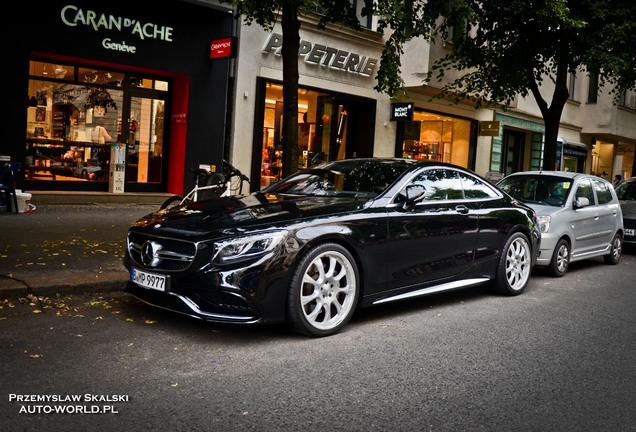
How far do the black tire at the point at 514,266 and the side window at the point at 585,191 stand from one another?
113 inches

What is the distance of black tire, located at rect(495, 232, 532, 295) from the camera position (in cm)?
726

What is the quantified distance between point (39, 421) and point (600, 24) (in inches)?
563

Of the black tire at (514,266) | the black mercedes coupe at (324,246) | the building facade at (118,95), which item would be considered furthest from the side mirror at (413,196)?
the building facade at (118,95)

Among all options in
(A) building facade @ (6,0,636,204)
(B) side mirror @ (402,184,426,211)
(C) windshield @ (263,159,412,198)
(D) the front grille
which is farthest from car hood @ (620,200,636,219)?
(D) the front grille

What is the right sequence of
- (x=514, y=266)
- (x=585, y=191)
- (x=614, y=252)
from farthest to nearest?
(x=614, y=252), (x=585, y=191), (x=514, y=266)

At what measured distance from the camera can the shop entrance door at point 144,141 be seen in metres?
15.3

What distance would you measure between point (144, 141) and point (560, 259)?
10289mm

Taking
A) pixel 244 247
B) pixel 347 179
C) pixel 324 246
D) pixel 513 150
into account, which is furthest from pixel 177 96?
pixel 513 150

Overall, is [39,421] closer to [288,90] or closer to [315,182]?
[315,182]

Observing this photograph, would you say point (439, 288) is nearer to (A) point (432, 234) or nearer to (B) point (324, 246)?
(A) point (432, 234)

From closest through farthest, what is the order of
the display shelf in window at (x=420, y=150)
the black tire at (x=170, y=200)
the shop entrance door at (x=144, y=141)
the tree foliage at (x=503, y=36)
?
the tree foliage at (x=503, y=36)
the black tire at (x=170, y=200)
the shop entrance door at (x=144, y=141)
the display shelf in window at (x=420, y=150)

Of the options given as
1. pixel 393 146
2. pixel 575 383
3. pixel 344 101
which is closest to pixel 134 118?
pixel 344 101

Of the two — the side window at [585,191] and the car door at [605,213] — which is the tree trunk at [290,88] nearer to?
the side window at [585,191]

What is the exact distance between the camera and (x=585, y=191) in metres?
10.3
